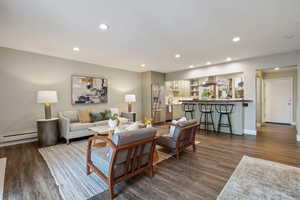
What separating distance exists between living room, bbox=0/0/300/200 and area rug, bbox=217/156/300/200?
0.02 m

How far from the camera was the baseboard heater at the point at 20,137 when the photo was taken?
3.68 m

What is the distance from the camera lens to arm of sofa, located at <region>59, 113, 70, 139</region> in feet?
12.6

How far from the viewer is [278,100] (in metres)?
6.43

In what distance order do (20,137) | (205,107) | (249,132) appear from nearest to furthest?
1. (20,137)
2. (249,132)
3. (205,107)

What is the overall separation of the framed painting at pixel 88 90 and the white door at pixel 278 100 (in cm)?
783

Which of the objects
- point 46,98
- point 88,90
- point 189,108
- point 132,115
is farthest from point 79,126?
point 189,108

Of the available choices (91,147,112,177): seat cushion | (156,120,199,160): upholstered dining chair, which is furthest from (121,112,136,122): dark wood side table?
(91,147,112,177): seat cushion

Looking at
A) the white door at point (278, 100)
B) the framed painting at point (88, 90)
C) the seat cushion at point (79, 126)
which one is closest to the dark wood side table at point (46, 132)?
the seat cushion at point (79, 126)

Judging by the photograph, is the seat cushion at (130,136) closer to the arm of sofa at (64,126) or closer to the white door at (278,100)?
the arm of sofa at (64,126)

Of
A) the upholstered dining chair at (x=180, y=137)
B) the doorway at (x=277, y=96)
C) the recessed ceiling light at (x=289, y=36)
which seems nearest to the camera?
the upholstered dining chair at (x=180, y=137)

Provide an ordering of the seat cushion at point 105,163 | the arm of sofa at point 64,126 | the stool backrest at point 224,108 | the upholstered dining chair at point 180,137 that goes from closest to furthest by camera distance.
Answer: the seat cushion at point 105,163, the upholstered dining chair at point 180,137, the arm of sofa at point 64,126, the stool backrest at point 224,108

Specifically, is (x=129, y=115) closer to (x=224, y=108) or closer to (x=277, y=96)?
(x=224, y=108)

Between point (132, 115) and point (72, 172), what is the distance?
3502 mm

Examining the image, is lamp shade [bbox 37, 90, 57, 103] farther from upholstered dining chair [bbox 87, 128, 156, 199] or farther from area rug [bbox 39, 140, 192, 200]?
upholstered dining chair [bbox 87, 128, 156, 199]
